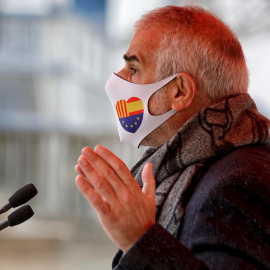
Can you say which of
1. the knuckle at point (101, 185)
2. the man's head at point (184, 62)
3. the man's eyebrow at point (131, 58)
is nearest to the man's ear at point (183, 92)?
the man's head at point (184, 62)

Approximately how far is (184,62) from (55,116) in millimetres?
2538

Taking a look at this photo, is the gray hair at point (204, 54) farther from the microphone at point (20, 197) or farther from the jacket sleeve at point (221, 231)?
the microphone at point (20, 197)

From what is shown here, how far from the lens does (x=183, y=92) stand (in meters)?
1.15

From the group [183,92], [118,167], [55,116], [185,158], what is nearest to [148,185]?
[118,167]

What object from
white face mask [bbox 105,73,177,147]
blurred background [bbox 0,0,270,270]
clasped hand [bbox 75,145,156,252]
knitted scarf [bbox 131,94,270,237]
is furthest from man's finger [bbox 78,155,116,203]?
blurred background [bbox 0,0,270,270]

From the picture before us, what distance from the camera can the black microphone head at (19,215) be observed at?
100 cm

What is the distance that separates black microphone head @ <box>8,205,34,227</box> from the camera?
999 millimetres

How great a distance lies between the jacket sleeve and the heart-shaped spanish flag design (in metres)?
0.26

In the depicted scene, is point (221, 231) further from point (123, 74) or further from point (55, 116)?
point (55, 116)

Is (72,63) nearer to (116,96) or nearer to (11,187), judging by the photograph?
(11,187)

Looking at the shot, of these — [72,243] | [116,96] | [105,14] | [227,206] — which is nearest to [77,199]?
[72,243]

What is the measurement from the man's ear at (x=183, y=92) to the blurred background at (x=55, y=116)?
1973 mm

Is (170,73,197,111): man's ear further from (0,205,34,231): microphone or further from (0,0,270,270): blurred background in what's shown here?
(0,0,270,270): blurred background

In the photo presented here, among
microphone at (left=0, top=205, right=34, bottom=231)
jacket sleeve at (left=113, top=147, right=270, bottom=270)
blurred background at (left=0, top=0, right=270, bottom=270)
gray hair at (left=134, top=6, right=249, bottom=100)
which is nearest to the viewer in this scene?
jacket sleeve at (left=113, top=147, right=270, bottom=270)
